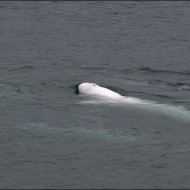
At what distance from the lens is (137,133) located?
48.1 meters

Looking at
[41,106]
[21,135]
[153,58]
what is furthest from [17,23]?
[21,135]

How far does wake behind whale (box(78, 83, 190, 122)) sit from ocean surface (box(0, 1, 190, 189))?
0.67 feet

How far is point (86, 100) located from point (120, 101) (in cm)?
268

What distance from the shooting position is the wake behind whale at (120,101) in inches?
2037

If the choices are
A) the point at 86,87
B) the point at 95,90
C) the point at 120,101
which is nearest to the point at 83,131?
the point at 120,101

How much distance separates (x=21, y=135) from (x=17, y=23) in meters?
33.1

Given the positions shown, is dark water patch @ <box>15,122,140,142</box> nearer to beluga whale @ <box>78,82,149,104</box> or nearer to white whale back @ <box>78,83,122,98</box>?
beluga whale @ <box>78,82,149,104</box>

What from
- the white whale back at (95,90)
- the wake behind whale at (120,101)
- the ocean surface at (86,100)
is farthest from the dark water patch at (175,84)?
the white whale back at (95,90)

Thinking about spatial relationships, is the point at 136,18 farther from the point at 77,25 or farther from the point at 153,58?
the point at 153,58

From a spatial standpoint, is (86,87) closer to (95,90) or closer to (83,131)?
(95,90)

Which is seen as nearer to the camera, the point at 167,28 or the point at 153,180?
the point at 153,180

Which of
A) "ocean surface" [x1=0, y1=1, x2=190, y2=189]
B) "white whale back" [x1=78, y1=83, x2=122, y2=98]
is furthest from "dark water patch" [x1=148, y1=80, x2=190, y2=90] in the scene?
"white whale back" [x1=78, y1=83, x2=122, y2=98]

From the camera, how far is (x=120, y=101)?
5431cm

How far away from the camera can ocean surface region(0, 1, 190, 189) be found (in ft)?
140
